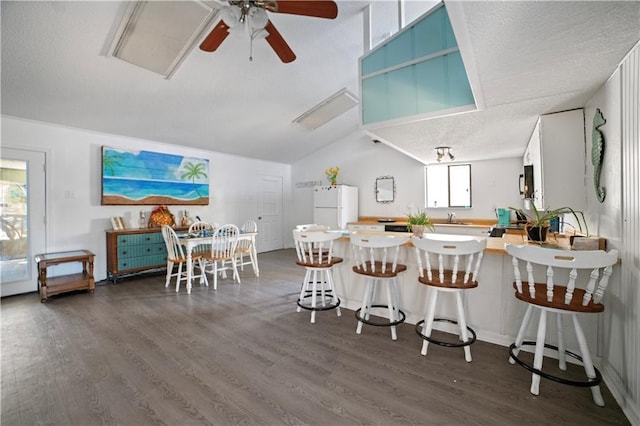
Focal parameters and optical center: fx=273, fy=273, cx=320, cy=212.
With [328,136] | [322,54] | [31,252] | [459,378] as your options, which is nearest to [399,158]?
[328,136]

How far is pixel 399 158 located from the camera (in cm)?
621

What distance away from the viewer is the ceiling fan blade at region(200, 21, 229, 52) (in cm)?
212

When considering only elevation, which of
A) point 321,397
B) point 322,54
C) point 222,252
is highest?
point 322,54

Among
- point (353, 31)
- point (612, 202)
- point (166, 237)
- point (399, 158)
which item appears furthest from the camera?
point (399, 158)

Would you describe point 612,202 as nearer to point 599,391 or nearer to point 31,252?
point 599,391

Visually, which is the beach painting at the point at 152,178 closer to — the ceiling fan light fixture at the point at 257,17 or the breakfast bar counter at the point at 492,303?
the ceiling fan light fixture at the point at 257,17

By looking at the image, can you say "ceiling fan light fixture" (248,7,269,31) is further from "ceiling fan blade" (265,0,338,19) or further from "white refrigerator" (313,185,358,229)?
"white refrigerator" (313,185,358,229)

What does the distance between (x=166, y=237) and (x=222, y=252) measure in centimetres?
84

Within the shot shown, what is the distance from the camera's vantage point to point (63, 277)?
12.9 feet

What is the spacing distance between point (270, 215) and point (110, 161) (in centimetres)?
371

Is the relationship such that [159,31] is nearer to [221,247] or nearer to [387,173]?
[221,247]

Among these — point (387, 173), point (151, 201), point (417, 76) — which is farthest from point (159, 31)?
point (387, 173)

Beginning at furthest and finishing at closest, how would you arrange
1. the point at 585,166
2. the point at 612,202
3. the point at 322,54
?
the point at 322,54 → the point at 585,166 → the point at 612,202

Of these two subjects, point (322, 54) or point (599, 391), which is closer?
point (599, 391)
